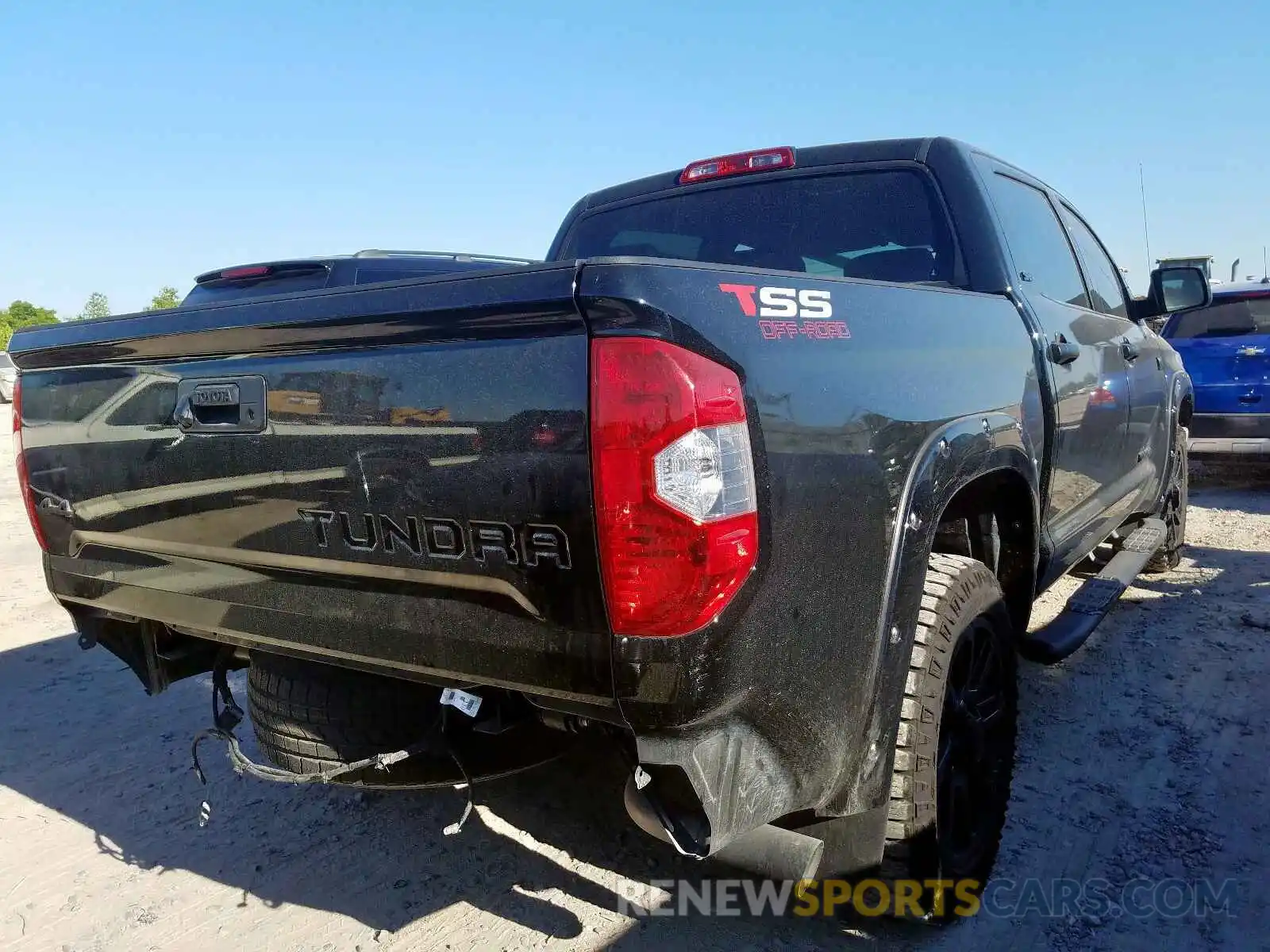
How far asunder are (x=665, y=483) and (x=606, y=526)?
0.40ft

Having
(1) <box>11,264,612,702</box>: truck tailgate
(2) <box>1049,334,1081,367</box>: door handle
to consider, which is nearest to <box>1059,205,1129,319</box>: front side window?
(2) <box>1049,334,1081,367</box>: door handle

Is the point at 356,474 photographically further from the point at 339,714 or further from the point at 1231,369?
the point at 1231,369

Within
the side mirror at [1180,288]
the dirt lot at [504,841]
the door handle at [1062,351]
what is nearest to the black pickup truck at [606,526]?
the door handle at [1062,351]

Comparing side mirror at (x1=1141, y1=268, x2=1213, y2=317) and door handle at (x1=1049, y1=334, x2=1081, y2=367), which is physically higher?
side mirror at (x1=1141, y1=268, x2=1213, y2=317)

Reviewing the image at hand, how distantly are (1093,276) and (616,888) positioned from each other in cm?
327

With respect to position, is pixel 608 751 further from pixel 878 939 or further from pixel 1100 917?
pixel 1100 917

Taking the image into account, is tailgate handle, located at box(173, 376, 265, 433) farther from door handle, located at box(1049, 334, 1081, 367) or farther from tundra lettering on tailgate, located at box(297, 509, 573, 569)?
door handle, located at box(1049, 334, 1081, 367)

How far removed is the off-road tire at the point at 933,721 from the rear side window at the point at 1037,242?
1195 millimetres

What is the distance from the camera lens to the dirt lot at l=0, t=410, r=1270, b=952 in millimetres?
2438

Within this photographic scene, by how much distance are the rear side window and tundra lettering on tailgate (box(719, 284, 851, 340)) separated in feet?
4.75

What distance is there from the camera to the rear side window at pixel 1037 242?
10.2ft

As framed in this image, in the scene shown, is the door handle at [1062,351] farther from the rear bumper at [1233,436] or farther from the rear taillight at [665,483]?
the rear bumper at [1233,436]

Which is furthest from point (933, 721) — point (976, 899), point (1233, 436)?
point (1233, 436)

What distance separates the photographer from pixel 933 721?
2.15 metres
